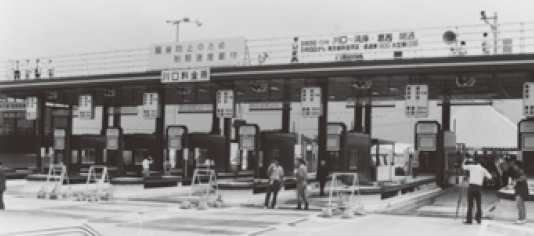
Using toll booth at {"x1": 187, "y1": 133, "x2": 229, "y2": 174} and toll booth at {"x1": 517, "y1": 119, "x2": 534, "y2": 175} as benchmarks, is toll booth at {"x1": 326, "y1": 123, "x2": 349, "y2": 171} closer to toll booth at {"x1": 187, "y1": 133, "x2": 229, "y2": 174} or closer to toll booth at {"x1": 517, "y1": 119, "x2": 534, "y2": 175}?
toll booth at {"x1": 517, "y1": 119, "x2": 534, "y2": 175}

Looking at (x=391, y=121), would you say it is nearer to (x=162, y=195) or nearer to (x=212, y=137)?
(x=212, y=137)

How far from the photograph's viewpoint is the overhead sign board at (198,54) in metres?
25.9

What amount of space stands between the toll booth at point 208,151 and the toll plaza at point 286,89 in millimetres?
61

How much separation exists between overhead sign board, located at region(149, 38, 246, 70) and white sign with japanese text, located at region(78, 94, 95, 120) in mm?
4108

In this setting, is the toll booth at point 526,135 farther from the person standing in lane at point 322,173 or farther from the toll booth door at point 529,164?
the person standing in lane at point 322,173

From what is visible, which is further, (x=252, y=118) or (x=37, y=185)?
(x=252, y=118)

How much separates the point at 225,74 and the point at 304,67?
3.46m

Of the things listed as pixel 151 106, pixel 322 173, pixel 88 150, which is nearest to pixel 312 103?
pixel 322 173

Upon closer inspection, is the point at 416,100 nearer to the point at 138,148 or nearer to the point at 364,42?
the point at 364,42

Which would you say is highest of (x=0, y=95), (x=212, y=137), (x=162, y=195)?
(x=0, y=95)

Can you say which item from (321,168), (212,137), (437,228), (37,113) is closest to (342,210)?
(437,228)

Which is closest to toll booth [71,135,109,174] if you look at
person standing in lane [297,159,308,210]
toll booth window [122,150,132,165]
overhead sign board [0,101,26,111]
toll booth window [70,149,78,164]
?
toll booth window [70,149,78,164]

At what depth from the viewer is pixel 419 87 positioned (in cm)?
2305

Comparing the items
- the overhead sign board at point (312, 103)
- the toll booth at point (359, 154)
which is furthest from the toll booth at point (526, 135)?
the overhead sign board at point (312, 103)
